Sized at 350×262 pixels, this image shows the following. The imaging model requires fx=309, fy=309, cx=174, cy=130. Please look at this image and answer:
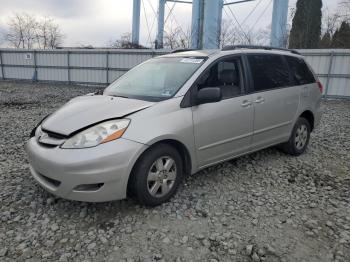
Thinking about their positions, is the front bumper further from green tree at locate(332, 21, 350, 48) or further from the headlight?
green tree at locate(332, 21, 350, 48)

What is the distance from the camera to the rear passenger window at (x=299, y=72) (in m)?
4.91

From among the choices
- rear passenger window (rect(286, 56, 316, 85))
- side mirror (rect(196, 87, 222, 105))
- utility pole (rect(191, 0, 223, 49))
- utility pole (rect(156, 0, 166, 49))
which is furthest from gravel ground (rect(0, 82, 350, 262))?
utility pole (rect(156, 0, 166, 49))

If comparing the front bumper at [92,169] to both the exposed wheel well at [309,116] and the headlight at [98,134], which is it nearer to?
the headlight at [98,134]

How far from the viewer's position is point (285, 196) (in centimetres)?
376

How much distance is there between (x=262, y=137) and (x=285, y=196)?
96 centimetres

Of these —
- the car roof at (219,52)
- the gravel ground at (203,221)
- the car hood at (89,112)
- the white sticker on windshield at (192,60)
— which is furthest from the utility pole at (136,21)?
the car hood at (89,112)

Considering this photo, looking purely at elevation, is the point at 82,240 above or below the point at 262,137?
below

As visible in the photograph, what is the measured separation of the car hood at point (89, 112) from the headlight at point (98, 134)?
0.25 feet

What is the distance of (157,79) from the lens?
3.91m

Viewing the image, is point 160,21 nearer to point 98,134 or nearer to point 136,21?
point 136,21

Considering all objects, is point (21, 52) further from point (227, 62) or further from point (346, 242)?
point (346, 242)

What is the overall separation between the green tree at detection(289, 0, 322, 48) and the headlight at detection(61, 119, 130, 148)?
77.7 ft

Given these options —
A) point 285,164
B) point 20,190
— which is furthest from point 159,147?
point 285,164

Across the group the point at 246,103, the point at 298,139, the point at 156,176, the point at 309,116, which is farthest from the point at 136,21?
the point at 156,176
